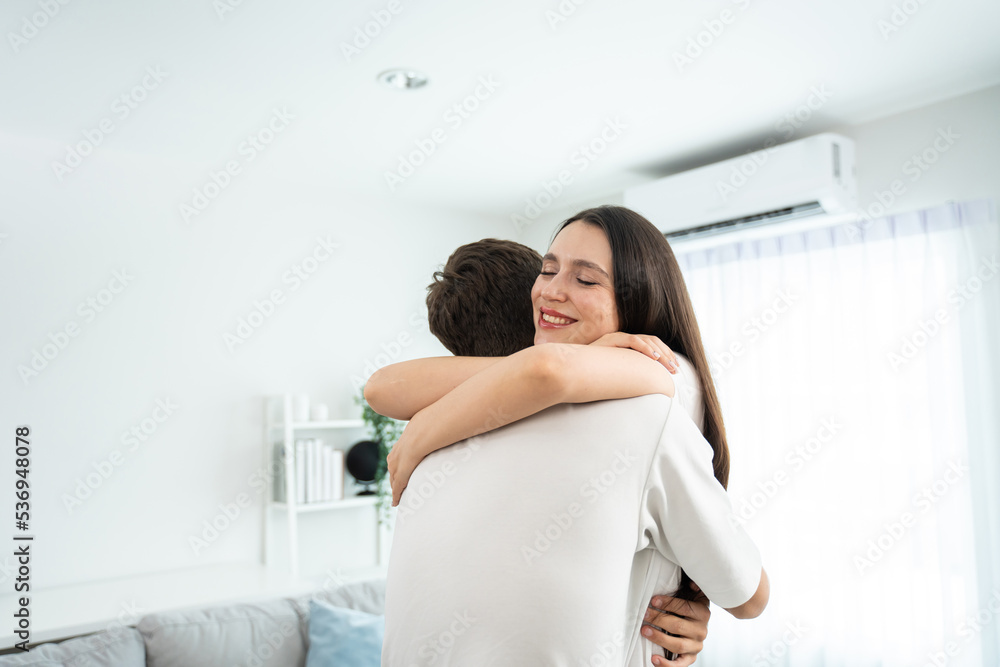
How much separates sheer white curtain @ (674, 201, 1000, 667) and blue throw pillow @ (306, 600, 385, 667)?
71.3 inches

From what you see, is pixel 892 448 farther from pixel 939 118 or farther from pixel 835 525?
pixel 939 118

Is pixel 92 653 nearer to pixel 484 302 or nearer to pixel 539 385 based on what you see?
pixel 484 302

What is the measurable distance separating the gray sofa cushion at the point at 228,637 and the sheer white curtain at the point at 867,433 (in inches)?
80.2

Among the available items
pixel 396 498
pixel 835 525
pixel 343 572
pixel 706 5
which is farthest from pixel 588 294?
pixel 343 572

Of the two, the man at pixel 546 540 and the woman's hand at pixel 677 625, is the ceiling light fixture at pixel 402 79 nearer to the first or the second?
the man at pixel 546 540

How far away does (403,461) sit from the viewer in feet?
3.31

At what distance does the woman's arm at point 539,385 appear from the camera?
0.78m

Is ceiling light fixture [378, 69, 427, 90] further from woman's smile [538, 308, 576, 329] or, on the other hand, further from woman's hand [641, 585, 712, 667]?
woman's hand [641, 585, 712, 667]

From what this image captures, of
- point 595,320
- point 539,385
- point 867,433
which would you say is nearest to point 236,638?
point 595,320

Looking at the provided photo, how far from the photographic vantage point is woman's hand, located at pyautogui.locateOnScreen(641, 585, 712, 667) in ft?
3.08

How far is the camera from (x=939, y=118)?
9.24 feet

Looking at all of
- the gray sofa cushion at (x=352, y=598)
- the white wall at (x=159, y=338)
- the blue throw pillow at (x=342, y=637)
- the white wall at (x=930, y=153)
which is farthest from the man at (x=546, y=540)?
the white wall at (x=159, y=338)

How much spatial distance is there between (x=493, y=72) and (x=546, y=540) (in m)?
2.07

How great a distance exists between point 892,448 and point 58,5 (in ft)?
10.7
